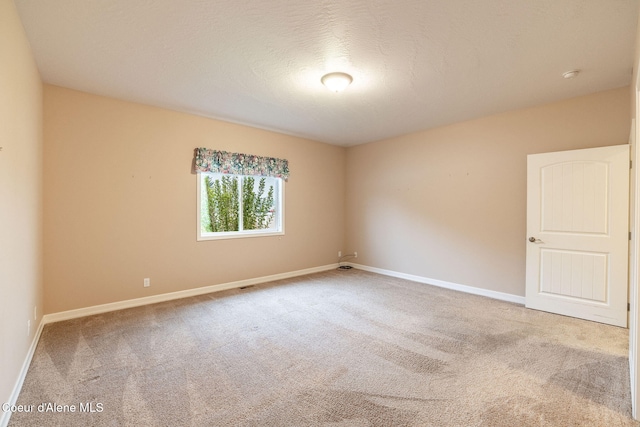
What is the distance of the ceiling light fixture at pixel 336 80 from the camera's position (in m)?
2.89

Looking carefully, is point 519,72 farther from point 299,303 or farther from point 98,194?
point 98,194

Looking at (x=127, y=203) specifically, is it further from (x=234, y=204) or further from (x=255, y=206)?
(x=255, y=206)

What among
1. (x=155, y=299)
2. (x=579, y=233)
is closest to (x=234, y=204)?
(x=155, y=299)

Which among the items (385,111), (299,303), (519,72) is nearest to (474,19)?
(519,72)

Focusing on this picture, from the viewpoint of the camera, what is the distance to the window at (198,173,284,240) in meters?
4.49

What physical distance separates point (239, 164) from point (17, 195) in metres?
2.75

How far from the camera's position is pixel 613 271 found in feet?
10.4

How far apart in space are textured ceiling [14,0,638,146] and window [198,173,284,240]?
1.35 meters

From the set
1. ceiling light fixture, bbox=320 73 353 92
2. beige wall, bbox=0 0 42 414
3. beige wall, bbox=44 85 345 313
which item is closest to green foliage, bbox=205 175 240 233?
beige wall, bbox=44 85 345 313

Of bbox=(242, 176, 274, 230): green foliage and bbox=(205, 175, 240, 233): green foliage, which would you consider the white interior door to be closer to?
bbox=(242, 176, 274, 230): green foliage

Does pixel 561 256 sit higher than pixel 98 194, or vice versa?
pixel 98 194

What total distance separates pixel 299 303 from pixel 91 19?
347 centimetres

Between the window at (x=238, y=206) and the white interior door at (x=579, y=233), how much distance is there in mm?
3820

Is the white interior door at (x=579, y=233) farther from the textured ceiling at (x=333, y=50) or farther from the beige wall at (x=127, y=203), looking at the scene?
the beige wall at (x=127, y=203)
